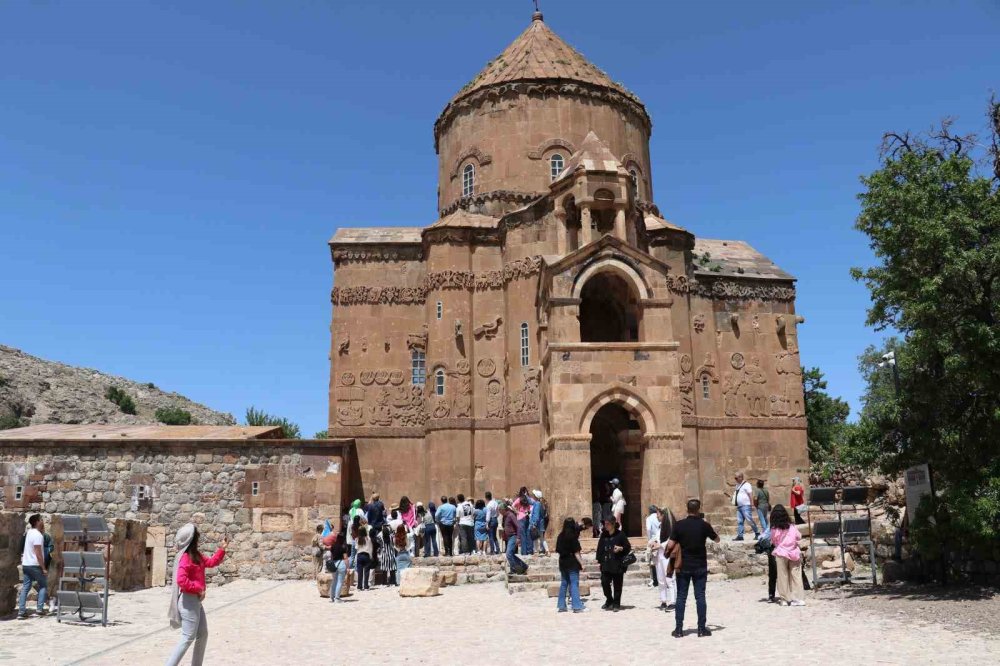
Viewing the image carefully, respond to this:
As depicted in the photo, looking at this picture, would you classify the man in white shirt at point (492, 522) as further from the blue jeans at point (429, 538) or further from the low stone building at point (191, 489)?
the low stone building at point (191, 489)

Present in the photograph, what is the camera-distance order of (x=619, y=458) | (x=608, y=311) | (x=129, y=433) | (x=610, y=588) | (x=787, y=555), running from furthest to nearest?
(x=608, y=311) < (x=619, y=458) < (x=129, y=433) < (x=610, y=588) < (x=787, y=555)

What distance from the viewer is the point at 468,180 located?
29.0 m

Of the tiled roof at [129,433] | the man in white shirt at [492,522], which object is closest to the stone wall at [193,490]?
the tiled roof at [129,433]

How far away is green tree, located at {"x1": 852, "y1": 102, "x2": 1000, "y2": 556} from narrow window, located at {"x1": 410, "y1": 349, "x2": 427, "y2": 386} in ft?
52.3

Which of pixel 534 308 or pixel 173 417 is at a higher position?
pixel 534 308

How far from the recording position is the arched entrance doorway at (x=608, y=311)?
22203mm

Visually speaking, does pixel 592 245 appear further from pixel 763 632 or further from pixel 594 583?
pixel 763 632

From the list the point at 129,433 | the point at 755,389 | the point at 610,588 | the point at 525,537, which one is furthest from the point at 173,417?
the point at 610,588

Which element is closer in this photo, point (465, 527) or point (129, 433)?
point (465, 527)

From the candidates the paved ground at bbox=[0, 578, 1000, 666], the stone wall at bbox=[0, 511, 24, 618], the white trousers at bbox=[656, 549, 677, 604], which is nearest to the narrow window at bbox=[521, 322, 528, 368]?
the paved ground at bbox=[0, 578, 1000, 666]

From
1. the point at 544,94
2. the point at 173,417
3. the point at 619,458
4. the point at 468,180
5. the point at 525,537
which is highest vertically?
the point at 544,94

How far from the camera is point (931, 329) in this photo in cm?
1248

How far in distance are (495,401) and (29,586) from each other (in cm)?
1453

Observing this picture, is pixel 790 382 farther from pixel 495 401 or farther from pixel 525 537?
pixel 525 537
